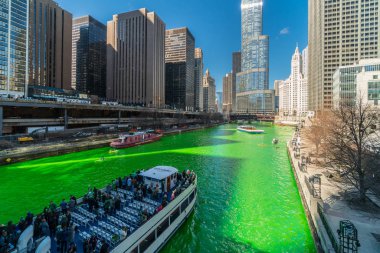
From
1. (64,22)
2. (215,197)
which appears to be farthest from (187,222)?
(64,22)

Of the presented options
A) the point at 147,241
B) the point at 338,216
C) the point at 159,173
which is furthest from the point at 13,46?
the point at 338,216

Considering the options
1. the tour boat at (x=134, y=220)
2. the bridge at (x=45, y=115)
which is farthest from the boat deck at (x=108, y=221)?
the bridge at (x=45, y=115)

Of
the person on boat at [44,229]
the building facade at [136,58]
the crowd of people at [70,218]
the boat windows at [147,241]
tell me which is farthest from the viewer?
the building facade at [136,58]

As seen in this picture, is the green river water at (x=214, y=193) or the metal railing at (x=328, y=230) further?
the green river water at (x=214, y=193)

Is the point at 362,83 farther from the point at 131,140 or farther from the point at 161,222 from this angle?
the point at 161,222

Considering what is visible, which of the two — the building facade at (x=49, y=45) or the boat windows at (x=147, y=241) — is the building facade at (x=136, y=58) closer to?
the building facade at (x=49, y=45)

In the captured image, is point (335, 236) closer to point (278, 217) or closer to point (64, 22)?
point (278, 217)

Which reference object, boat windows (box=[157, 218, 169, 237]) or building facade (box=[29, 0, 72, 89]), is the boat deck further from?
building facade (box=[29, 0, 72, 89])
